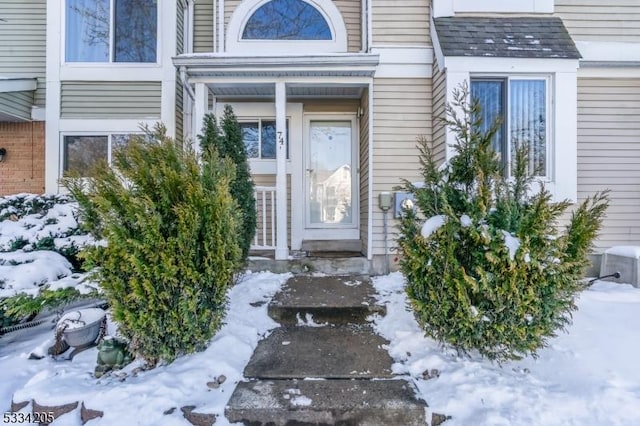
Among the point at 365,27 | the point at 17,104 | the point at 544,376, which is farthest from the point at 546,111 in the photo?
the point at 17,104

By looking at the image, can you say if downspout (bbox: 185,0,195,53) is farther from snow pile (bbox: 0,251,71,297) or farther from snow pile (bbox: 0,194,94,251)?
snow pile (bbox: 0,251,71,297)

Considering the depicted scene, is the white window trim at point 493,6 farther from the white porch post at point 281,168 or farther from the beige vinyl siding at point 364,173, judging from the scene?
the white porch post at point 281,168

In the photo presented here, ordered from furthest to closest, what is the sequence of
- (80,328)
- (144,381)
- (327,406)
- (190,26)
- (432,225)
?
(190,26)
(80,328)
(432,225)
(144,381)
(327,406)

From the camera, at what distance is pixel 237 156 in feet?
14.4

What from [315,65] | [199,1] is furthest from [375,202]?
[199,1]

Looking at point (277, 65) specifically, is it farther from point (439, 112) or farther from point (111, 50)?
point (111, 50)

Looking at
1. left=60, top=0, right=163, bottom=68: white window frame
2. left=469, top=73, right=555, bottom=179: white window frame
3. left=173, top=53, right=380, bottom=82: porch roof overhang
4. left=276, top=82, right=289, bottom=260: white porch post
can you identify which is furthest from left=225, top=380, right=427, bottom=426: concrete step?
left=60, top=0, right=163, bottom=68: white window frame

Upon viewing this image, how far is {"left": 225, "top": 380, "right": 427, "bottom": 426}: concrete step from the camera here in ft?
6.94

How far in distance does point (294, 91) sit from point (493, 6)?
9.93 ft

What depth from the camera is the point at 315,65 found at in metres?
4.53

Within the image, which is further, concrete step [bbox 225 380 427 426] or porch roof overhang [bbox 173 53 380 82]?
porch roof overhang [bbox 173 53 380 82]

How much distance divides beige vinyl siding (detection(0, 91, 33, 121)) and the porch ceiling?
3151mm

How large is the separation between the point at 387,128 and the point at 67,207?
461cm

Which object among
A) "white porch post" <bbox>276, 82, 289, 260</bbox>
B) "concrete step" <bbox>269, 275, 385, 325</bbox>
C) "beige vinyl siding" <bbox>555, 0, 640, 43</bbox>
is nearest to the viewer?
"concrete step" <bbox>269, 275, 385, 325</bbox>
